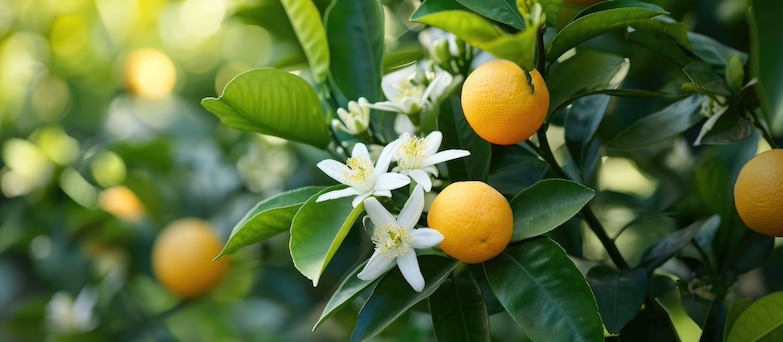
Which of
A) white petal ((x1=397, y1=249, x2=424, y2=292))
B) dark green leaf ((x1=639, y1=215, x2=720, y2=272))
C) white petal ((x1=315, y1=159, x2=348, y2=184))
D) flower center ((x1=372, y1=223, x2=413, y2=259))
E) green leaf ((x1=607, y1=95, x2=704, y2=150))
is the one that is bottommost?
dark green leaf ((x1=639, y1=215, x2=720, y2=272))

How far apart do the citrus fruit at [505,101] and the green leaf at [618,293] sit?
0.20 metres

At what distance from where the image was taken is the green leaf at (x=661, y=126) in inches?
33.6

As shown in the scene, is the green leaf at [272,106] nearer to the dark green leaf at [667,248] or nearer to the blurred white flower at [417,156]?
the blurred white flower at [417,156]

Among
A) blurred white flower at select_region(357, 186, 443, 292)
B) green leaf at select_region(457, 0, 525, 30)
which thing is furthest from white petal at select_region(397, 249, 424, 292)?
green leaf at select_region(457, 0, 525, 30)

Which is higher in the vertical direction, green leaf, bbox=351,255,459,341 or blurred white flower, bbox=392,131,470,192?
blurred white flower, bbox=392,131,470,192

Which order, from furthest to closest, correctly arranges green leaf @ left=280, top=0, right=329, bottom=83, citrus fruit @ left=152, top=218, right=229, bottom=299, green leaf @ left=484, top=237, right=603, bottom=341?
citrus fruit @ left=152, top=218, right=229, bottom=299
green leaf @ left=280, top=0, right=329, bottom=83
green leaf @ left=484, top=237, right=603, bottom=341

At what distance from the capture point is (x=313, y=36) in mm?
880

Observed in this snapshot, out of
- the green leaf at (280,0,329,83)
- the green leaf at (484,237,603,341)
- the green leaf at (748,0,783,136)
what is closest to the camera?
the green leaf at (748,0,783,136)

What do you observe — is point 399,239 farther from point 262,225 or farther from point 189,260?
point 189,260

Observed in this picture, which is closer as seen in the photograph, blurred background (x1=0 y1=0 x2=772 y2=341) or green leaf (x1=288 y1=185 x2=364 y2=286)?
green leaf (x1=288 y1=185 x2=364 y2=286)

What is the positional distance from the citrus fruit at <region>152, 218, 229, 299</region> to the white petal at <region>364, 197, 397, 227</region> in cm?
69

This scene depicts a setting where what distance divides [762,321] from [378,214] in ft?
1.16

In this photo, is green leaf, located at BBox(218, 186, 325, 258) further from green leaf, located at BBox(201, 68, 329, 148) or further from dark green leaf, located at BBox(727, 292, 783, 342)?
dark green leaf, located at BBox(727, 292, 783, 342)

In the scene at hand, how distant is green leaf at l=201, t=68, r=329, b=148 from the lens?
2.49 feet
